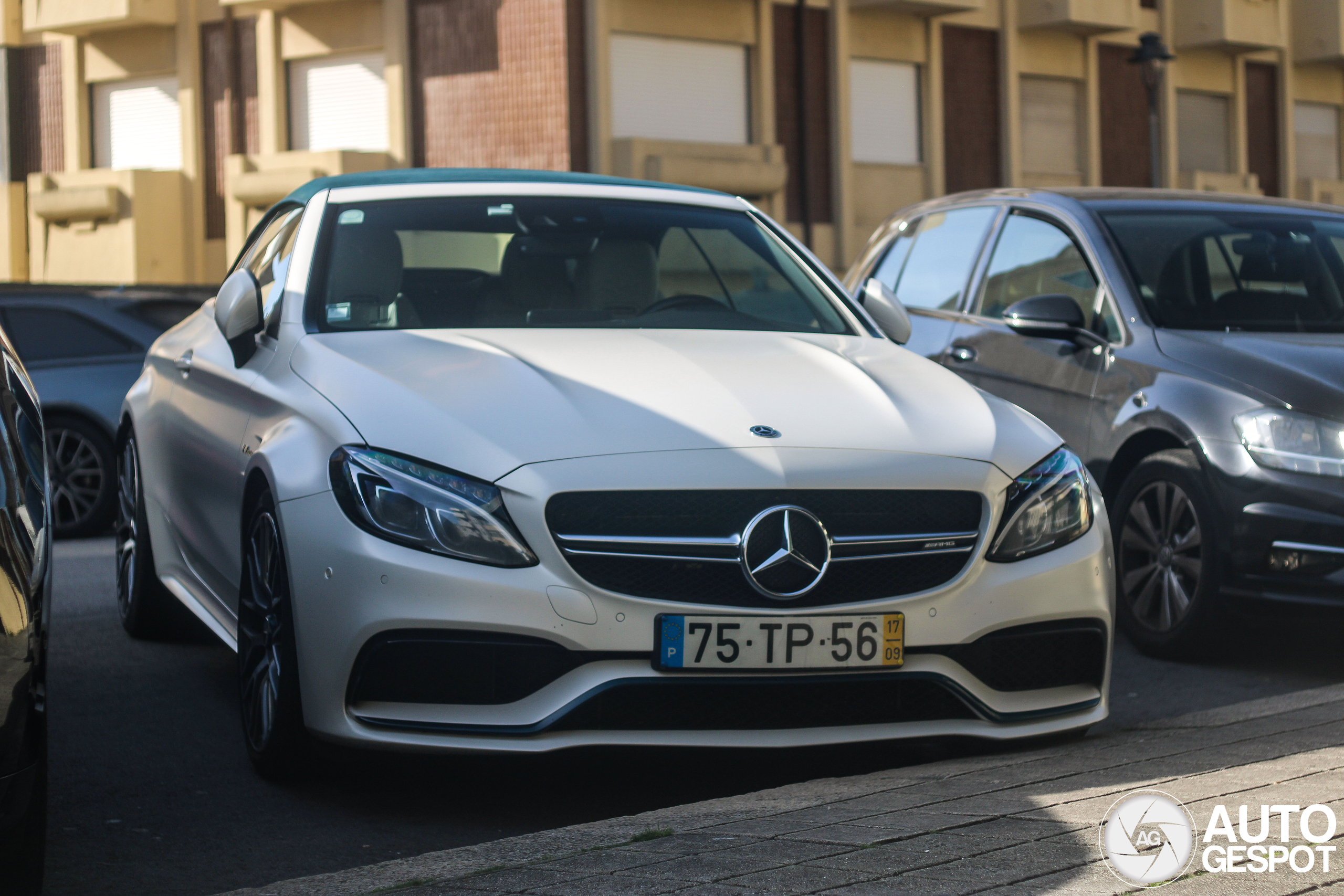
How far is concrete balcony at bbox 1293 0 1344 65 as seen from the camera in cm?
3425

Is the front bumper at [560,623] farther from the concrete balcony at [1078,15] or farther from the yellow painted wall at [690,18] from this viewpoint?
the concrete balcony at [1078,15]

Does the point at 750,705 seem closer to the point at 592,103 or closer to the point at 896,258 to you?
the point at 896,258

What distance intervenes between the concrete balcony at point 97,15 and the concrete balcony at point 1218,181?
1784 centimetres

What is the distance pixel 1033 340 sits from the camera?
278 inches

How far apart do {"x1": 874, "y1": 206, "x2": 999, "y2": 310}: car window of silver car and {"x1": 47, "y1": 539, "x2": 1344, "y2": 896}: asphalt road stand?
7.78 ft

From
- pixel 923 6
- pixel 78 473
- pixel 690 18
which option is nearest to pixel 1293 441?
pixel 78 473

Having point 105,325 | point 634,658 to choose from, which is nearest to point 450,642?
point 634,658

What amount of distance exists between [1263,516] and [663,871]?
3.32m

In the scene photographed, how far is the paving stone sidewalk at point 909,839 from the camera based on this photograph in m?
2.98

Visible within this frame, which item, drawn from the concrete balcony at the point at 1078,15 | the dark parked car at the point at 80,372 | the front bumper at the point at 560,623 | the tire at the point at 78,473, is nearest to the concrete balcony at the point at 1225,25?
the concrete balcony at the point at 1078,15

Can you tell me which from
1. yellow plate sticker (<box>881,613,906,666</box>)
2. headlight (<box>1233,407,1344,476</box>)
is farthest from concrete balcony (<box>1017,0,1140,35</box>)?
yellow plate sticker (<box>881,613,906,666</box>)

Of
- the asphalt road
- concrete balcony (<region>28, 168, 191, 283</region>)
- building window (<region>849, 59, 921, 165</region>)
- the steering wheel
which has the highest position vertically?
building window (<region>849, 59, 921, 165</region>)

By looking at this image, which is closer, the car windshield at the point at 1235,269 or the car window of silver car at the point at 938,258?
the car windshield at the point at 1235,269

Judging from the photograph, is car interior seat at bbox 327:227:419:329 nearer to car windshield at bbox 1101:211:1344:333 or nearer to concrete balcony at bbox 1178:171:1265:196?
car windshield at bbox 1101:211:1344:333
